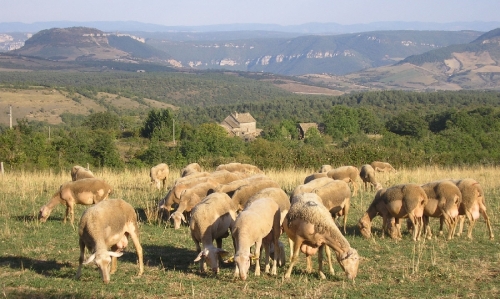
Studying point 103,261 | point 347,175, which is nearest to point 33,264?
point 103,261

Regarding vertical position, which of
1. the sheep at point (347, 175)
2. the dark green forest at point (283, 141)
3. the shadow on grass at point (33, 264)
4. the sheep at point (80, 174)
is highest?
the shadow on grass at point (33, 264)

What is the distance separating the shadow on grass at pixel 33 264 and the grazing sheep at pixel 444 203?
366 inches

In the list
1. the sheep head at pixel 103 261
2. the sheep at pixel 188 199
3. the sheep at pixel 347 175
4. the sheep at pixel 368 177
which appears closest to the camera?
the sheep head at pixel 103 261

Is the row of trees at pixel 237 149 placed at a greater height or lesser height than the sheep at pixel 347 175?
lesser

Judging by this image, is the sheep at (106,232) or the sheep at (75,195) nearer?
the sheep at (106,232)

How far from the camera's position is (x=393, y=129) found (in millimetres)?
76125

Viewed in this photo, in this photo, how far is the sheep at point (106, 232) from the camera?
419 inches

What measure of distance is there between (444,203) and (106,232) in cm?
893

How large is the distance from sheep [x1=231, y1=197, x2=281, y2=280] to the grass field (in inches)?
15.6

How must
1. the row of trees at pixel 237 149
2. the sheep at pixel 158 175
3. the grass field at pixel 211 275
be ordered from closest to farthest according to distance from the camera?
the grass field at pixel 211 275
the sheep at pixel 158 175
the row of trees at pixel 237 149

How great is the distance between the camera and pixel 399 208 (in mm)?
15156

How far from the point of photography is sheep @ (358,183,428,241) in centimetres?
1495

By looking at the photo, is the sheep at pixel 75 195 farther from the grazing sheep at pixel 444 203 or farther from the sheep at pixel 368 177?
the sheep at pixel 368 177

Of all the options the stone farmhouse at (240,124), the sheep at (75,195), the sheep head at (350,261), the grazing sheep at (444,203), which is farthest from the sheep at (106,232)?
the stone farmhouse at (240,124)
